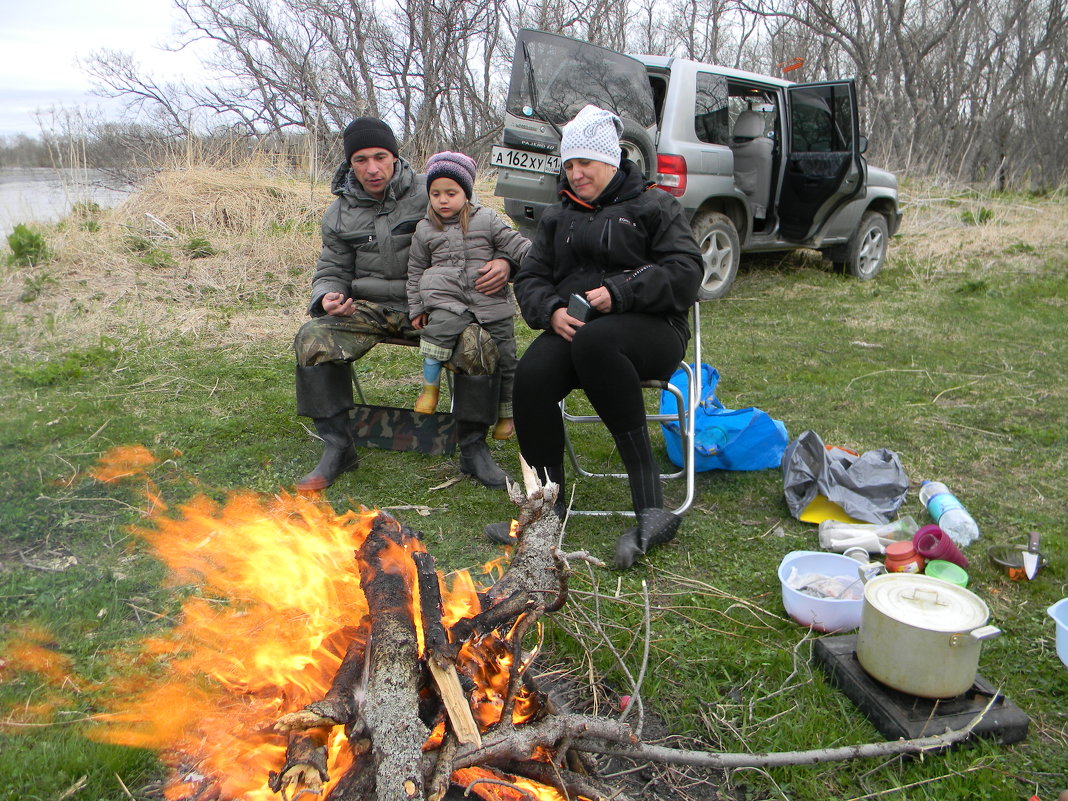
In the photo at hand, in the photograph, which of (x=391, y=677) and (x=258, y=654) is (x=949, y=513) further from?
(x=258, y=654)

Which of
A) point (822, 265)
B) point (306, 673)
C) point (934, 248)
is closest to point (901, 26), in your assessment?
point (934, 248)

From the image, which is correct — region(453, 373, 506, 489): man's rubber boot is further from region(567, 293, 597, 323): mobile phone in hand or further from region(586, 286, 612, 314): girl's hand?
region(586, 286, 612, 314): girl's hand

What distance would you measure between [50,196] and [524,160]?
18.3 feet

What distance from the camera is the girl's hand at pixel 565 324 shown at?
9.16 ft

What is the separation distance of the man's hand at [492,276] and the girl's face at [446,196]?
0.28 m

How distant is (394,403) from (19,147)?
7.59 meters

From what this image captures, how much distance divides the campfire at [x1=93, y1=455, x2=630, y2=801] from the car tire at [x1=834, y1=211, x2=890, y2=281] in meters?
7.56

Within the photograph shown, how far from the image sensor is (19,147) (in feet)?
29.2

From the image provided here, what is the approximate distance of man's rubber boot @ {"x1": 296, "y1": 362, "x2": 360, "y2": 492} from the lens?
10.9 feet

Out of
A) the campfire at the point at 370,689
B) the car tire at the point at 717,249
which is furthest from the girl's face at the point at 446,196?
the car tire at the point at 717,249

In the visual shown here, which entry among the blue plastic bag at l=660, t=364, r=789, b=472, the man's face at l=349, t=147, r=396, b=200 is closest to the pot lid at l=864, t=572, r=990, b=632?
the blue plastic bag at l=660, t=364, r=789, b=472

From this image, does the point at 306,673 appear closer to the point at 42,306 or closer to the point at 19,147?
the point at 42,306

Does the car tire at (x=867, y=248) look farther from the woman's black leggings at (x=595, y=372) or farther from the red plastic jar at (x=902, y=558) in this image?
the red plastic jar at (x=902, y=558)

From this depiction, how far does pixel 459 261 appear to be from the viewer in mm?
3348
